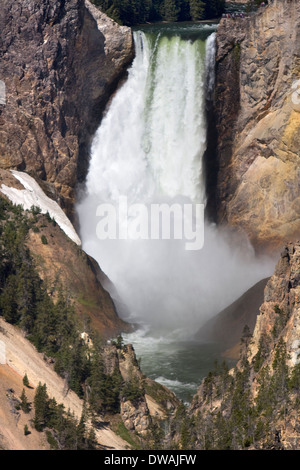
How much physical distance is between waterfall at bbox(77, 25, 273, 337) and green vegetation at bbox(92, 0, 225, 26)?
43.6ft

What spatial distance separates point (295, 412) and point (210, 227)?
5317 cm

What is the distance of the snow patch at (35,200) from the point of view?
3388 inches

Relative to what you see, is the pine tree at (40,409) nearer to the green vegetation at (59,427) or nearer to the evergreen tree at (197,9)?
the green vegetation at (59,427)

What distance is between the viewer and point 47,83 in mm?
95188

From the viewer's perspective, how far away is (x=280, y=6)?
9362 cm

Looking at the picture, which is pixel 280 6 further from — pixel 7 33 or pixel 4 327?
pixel 4 327

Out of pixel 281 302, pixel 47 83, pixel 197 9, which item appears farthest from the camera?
pixel 197 9

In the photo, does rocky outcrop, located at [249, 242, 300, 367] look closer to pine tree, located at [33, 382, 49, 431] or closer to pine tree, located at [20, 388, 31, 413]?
pine tree, located at [33, 382, 49, 431]

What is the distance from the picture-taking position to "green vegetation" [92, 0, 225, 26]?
115375 millimetres

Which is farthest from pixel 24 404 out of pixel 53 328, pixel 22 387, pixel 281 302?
pixel 281 302

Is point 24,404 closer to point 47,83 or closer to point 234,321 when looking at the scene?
point 234,321

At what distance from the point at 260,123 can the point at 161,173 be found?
1312cm

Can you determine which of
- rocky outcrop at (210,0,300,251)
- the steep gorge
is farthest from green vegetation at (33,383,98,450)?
rocky outcrop at (210,0,300,251)

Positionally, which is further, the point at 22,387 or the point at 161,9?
the point at 161,9
